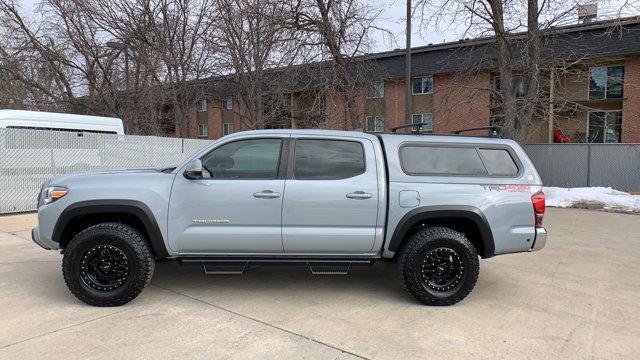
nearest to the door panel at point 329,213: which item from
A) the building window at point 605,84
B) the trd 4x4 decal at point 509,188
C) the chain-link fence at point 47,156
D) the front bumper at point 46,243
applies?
the trd 4x4 decal at point 509,188

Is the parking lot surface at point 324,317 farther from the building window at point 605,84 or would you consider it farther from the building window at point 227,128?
the building window at point 227,128

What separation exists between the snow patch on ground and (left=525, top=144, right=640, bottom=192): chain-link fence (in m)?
3.64

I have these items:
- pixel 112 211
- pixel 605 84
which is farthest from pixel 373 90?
pixel 605 84

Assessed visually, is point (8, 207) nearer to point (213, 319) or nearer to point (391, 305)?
point (213, 319)

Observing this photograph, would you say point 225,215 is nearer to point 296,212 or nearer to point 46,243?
point 296,212

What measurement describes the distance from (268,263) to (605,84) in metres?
27.3

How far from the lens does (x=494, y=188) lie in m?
4.80

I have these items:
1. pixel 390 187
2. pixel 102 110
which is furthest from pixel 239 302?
pixel 102 110

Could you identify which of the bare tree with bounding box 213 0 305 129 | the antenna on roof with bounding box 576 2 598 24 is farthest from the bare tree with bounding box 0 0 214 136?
the antenna on roof with bounding box 576 2 598 24

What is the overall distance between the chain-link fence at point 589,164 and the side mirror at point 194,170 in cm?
1923

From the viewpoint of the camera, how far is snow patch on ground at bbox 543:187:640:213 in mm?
13031

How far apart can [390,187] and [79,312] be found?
3.29m

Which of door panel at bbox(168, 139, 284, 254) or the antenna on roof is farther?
the antenna on roof

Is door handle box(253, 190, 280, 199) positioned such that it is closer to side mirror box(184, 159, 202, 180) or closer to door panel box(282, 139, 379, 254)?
door panel box(282, 139, 379, 254)
